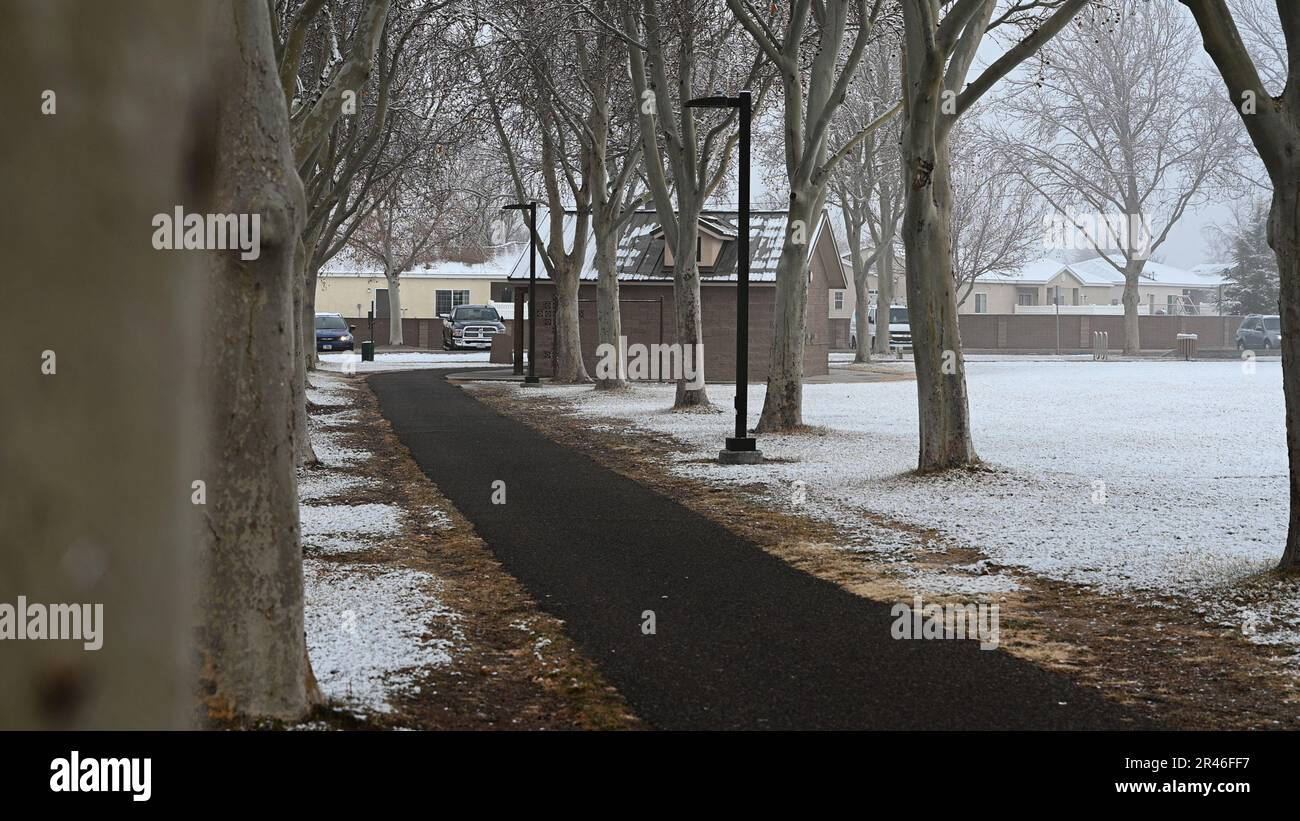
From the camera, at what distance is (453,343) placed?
65.2 metres

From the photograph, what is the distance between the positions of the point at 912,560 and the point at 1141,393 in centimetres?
2216

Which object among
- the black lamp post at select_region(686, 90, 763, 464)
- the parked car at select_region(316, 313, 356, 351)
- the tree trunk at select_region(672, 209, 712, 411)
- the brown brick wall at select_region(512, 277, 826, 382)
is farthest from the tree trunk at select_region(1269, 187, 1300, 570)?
the parked car at select_region(316, 313, 356, 351)

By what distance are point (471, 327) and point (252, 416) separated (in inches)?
2365

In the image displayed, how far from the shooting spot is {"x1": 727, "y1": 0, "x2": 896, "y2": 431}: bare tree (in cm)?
1867

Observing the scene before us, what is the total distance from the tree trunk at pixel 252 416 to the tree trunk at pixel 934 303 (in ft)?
31.4

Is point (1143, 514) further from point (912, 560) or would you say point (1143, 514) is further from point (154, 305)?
point (154, 305)

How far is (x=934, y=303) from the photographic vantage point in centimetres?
1396

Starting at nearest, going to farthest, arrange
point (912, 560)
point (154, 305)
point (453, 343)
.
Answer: point (154, 305) < point (912, 560) < point (453, 343)

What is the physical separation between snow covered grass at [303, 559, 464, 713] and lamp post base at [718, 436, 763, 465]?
7.61 m

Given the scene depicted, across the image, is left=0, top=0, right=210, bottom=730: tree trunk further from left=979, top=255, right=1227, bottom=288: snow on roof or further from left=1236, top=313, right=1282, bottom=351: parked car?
left=979, top=255, right=1227, bottom=288: snow on roof

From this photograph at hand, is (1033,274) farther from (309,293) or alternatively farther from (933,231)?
(933,231)

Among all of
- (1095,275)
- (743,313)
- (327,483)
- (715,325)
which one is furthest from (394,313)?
(327,483)

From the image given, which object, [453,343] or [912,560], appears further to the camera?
[453,343]
